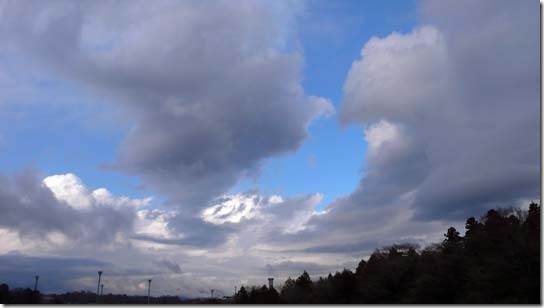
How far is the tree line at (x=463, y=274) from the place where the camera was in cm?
6309

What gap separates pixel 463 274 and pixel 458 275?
2.08m

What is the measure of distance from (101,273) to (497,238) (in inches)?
2401

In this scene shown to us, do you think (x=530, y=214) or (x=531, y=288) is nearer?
(x=531, y=288)

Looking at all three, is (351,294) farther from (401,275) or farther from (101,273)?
(101,273)

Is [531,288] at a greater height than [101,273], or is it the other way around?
[101,273]

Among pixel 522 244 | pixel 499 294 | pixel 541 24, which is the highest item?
pixel 541 24

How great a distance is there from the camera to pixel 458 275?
79.5 m

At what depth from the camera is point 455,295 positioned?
252 ft

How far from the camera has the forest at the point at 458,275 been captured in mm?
63275

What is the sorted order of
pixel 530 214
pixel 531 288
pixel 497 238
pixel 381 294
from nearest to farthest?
pixel 531 288 < pixel 497 238 < pixel 530 214 < pixel 381 294

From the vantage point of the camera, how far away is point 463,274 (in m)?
77.5

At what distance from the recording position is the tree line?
A: 2484 inches

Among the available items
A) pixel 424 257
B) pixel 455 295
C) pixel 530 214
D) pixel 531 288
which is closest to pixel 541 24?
pixel 531 288

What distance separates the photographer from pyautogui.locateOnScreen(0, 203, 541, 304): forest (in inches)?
2491
